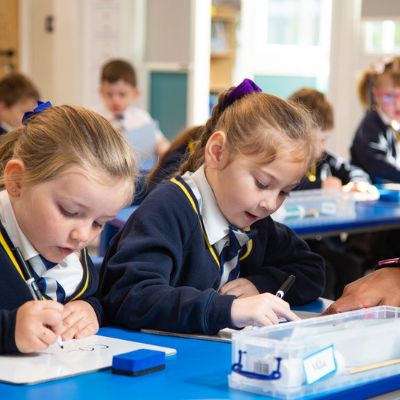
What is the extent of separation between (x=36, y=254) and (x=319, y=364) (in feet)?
1.99

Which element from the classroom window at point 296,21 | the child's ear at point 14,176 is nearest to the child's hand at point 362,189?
the child's ear at point 14,176

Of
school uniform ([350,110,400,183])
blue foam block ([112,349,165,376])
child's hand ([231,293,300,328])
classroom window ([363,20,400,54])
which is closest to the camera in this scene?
blue foam block ([112,349,165,376])

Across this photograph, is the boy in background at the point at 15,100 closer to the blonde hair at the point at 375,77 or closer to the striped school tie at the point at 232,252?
the blonde hair at the point at 375,77

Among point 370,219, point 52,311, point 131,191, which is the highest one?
point 131,191

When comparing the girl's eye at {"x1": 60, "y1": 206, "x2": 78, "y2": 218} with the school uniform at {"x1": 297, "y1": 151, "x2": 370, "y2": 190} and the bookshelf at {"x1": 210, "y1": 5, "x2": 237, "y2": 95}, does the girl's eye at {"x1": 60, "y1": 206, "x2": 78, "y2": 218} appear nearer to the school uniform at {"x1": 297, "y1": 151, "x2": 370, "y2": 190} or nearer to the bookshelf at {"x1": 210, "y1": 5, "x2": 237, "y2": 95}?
the school uniform at {"x1": 297, "y1": 151, "x2": 370, "y2": 190}

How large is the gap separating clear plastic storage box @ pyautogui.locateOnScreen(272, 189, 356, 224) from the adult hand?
1.21 metres

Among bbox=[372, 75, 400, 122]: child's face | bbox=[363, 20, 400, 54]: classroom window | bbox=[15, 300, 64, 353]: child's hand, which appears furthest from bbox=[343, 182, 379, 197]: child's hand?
bbox=[363, 20, 400, 54]: classroom window

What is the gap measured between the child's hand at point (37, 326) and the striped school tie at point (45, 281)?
22 centimetres

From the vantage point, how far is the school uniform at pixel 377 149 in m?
5.27

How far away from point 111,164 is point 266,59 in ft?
23.1

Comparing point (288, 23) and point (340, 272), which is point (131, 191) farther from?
point (288, 23)

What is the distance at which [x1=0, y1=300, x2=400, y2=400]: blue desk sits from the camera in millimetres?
1242

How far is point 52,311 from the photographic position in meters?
1.44

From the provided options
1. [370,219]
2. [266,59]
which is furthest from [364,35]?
[370,219]
